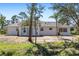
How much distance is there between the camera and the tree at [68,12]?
306 inches

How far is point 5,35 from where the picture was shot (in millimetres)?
8445

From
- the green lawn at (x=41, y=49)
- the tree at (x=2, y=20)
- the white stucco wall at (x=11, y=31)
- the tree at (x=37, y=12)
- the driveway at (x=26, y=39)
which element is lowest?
the green lawn at (x=41, y=49)

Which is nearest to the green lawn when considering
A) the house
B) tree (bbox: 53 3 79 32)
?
the house

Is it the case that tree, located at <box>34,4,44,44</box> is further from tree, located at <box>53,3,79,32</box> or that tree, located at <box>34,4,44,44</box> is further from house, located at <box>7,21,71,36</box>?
tree, located at <box>53,3,79,32</box>

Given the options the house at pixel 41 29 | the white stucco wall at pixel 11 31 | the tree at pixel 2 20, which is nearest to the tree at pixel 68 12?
the house at pixel 41 29

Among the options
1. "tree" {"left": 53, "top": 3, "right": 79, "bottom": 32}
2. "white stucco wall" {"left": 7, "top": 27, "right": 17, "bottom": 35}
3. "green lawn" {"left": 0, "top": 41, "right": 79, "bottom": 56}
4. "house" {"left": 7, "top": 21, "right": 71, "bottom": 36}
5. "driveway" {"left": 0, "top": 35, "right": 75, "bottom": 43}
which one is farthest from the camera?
"white stucco wall" {"left": 7, "top": 27, "right": 17, "bottom": 35}

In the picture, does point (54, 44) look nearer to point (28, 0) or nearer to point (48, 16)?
point (48, 16)

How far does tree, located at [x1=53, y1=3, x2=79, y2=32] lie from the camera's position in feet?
25.5

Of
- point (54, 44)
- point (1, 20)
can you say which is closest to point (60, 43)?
point (54, 44)

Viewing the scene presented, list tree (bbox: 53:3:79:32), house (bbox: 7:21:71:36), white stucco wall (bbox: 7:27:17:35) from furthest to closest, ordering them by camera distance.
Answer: white stucco wall (bbox: 7:27:17:35), house (bbox: 7:21:71:36), tree (bbox: 53:3:79:32)

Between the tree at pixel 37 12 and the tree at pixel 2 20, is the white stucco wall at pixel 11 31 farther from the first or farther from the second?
the tree at pixel 37 12

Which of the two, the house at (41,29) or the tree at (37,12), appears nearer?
the tree at (37,12)

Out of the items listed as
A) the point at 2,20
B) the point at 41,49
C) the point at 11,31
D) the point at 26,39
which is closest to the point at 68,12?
the point at 41,49

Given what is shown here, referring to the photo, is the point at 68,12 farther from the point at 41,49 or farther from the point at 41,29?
the point at 41,49
